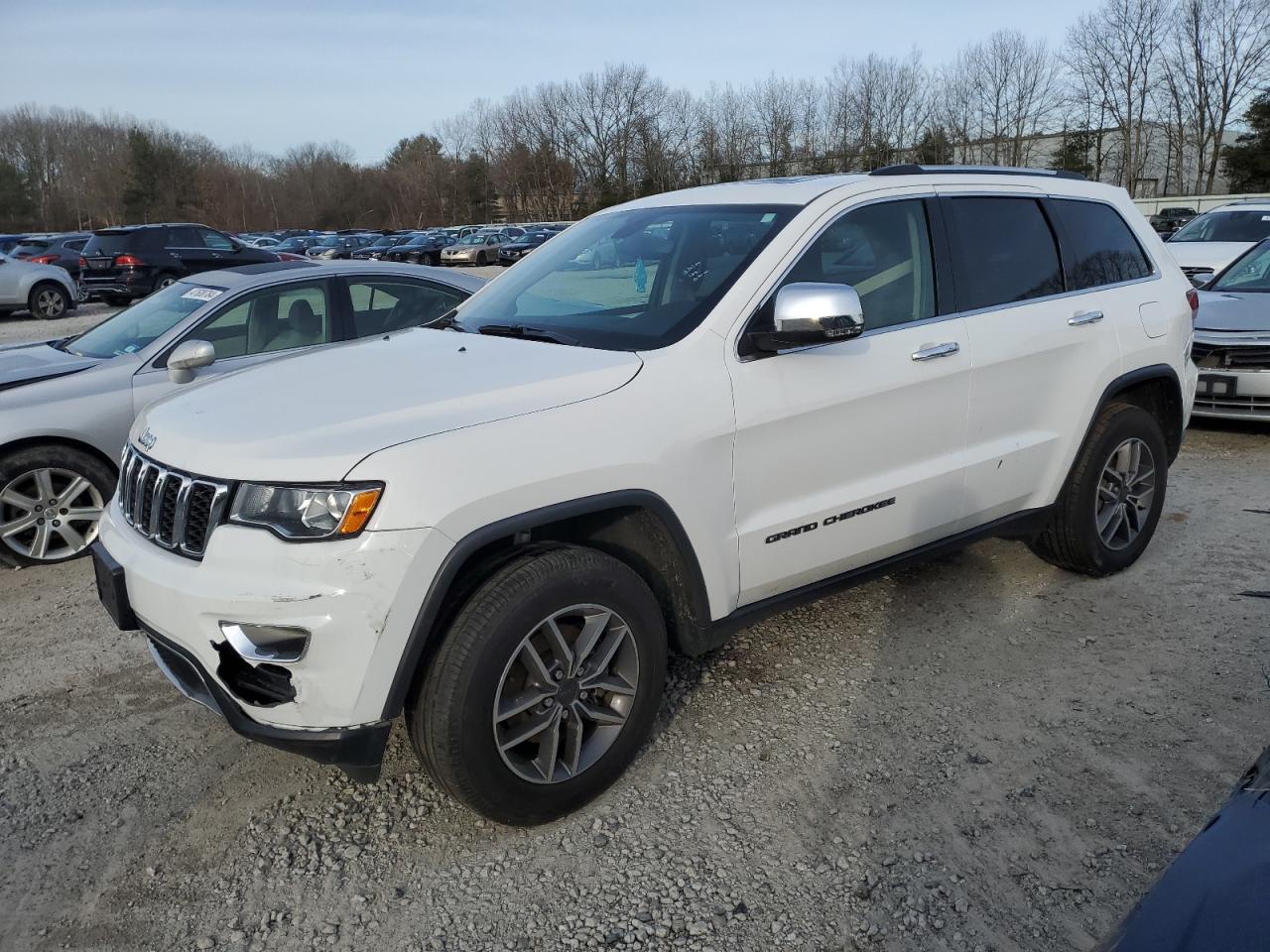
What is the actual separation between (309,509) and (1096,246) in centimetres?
376

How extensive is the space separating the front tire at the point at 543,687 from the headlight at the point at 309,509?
405mm

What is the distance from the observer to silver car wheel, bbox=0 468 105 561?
17.8ft

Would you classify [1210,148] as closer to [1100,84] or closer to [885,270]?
[1100,84]

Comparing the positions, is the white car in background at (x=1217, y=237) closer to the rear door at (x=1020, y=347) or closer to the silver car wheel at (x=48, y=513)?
the rear door at (x=1020, y=347)

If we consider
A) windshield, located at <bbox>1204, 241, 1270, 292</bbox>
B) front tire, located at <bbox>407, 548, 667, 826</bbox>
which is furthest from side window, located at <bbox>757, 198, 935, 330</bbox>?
windshield, located at <bbox>1204, 241, 1270, 292</bbox>

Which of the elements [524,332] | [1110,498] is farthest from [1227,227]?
[524,332]

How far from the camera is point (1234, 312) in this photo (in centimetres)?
794

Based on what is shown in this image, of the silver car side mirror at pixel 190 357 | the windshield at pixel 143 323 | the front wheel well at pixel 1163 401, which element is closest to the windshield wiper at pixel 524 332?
the silver car side mirror at pixel 190 357

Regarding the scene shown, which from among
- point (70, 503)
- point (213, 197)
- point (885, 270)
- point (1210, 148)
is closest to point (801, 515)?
point (885, 270)

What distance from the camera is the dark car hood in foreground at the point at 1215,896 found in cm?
147

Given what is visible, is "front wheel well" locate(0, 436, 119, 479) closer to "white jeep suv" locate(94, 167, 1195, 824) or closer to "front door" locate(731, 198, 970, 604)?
"white jeep suv" locate(94, 167, 1195, 824)

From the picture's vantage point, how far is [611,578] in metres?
2.97

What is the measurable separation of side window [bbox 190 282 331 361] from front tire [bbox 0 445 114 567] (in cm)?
94

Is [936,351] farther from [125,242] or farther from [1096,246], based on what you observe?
[125,242]
